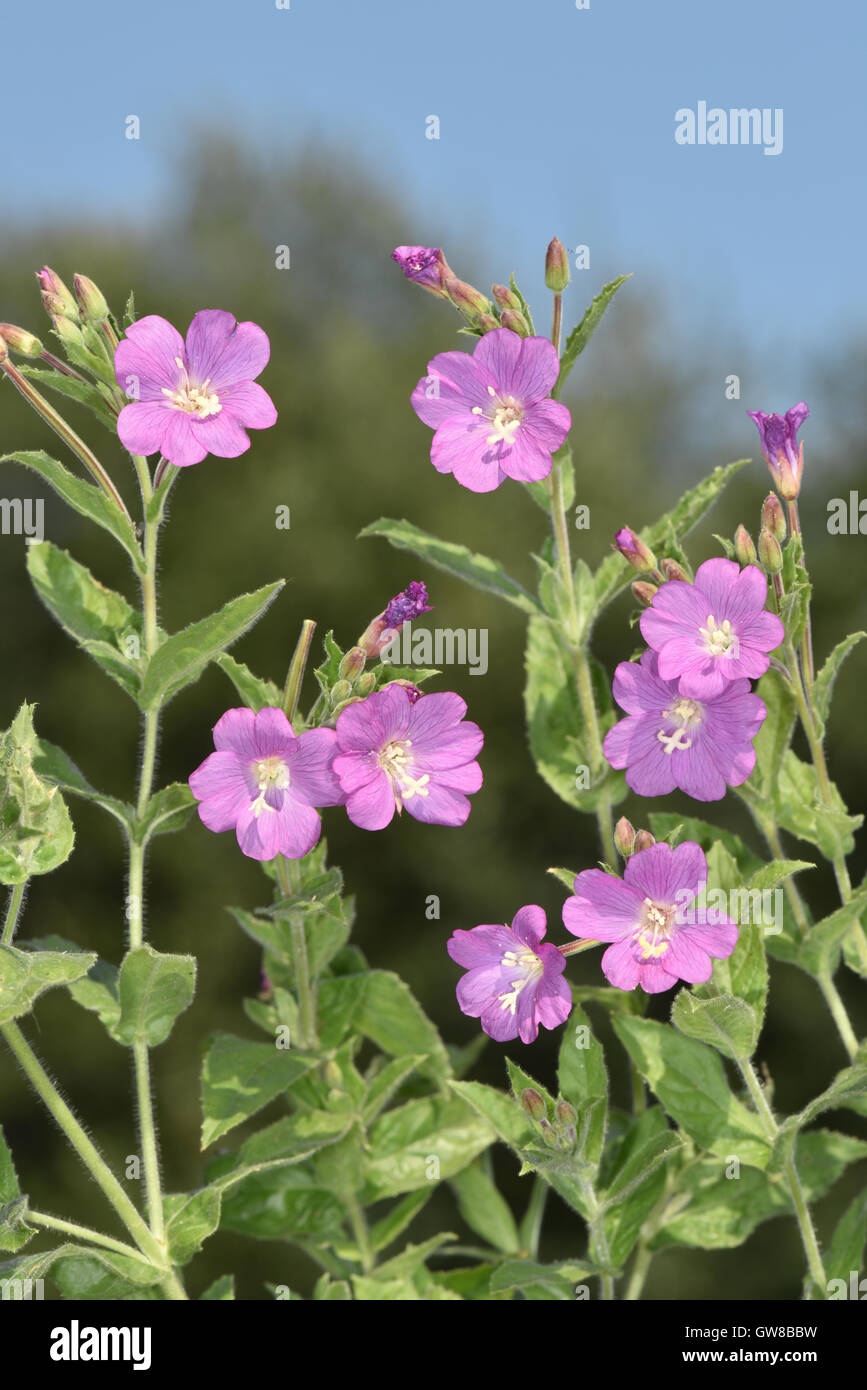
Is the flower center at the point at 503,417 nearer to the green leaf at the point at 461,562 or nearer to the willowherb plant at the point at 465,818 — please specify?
the willowherb plant at the point at 465,818

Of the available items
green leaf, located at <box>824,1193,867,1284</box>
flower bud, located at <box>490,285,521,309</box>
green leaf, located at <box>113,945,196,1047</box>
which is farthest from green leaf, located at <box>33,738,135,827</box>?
green leaf, located at <box>824,1193,867,1284</box>

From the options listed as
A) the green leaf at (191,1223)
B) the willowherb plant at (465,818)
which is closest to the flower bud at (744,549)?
the willowherb plant at (465,818)

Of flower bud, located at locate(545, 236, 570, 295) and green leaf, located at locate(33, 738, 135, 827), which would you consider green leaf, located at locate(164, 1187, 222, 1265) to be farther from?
flower bud, located at locate(545, 236, 570, 295)

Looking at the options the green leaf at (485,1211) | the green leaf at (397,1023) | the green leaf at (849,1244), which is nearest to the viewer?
the green leaf at (849,1244)

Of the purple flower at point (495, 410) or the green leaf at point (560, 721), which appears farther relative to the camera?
the green leaf at point (560, 721)

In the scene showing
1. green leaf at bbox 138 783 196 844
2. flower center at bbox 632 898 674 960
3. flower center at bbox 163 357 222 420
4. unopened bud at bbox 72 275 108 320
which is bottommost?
flower center at bbox 632 898 674 960

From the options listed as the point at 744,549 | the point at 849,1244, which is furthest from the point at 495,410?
the point at 849,1244

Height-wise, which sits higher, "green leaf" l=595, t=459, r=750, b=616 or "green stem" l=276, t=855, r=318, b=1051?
"green leaf" l=595, t=459, r=750, b=616
